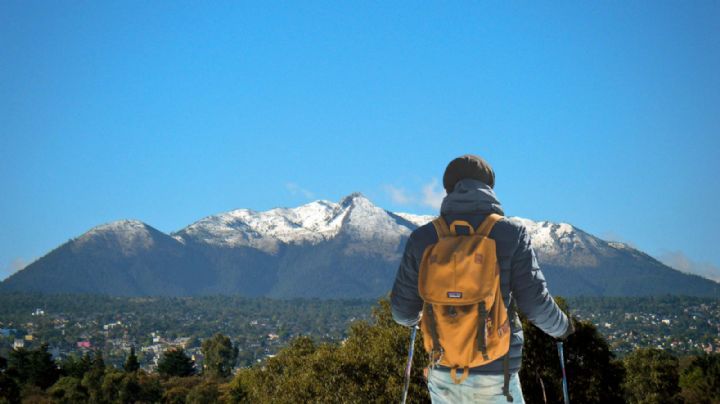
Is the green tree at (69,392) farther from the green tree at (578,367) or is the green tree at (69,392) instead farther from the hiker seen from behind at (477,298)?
the hiker seen from behind at (477,298)

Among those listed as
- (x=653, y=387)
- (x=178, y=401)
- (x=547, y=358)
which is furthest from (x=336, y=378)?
(x=178, y=401)

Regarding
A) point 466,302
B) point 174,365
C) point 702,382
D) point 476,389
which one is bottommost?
point 702,382

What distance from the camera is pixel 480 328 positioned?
580 centimetres

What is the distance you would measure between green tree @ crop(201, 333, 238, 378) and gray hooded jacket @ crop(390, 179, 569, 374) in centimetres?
12257

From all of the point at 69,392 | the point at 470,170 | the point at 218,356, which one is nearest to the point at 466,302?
the point at 470,170

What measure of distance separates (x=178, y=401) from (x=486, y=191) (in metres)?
83.8

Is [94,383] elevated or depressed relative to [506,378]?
depressed

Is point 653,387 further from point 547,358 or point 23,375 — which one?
point 23,375

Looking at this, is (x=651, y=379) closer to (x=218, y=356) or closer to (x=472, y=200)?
(x=472, y=200)

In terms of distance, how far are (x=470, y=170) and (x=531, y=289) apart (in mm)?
1080

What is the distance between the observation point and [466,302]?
5.84 metres

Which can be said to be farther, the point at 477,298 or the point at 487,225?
the point at 487,225

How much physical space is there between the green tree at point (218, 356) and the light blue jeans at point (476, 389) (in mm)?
122552

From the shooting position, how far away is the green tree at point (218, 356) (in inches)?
4953
